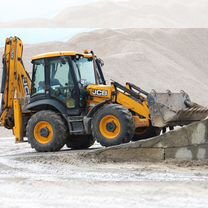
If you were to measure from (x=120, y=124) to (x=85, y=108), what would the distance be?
129 centimetres

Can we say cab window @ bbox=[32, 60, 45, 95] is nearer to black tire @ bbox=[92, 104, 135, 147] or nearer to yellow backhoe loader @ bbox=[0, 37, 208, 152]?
yellow backhoe loader @ bbox=[0, 37, 208, 152]

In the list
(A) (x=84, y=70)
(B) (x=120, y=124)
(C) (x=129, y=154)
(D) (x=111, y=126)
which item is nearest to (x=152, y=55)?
(A) (x=84, y=70)

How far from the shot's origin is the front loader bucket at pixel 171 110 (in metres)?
12.4

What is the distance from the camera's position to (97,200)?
25.8ft

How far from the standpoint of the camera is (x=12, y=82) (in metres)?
14.4

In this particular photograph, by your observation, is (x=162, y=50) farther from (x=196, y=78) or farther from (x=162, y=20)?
(x=162, y=20)

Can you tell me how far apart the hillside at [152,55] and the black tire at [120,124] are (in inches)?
918

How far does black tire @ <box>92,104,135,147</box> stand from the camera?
12.0 meters

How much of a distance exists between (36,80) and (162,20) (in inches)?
2724

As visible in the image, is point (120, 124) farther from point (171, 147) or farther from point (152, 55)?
point (152, 55)

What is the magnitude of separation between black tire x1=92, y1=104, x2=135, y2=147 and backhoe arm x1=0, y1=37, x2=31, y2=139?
8.53ft

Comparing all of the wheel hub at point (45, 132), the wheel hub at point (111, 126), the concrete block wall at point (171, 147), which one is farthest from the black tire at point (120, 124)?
the wheel hub at point (45, 132)

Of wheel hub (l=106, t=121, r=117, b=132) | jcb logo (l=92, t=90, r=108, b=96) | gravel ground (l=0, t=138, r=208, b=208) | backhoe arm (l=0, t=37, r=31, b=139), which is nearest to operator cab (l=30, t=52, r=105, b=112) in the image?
jcb logo (l=92, t=90, r=108, b=96)

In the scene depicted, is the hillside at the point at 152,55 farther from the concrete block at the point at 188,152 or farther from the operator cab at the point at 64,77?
the concrete block at the point at 188,152
